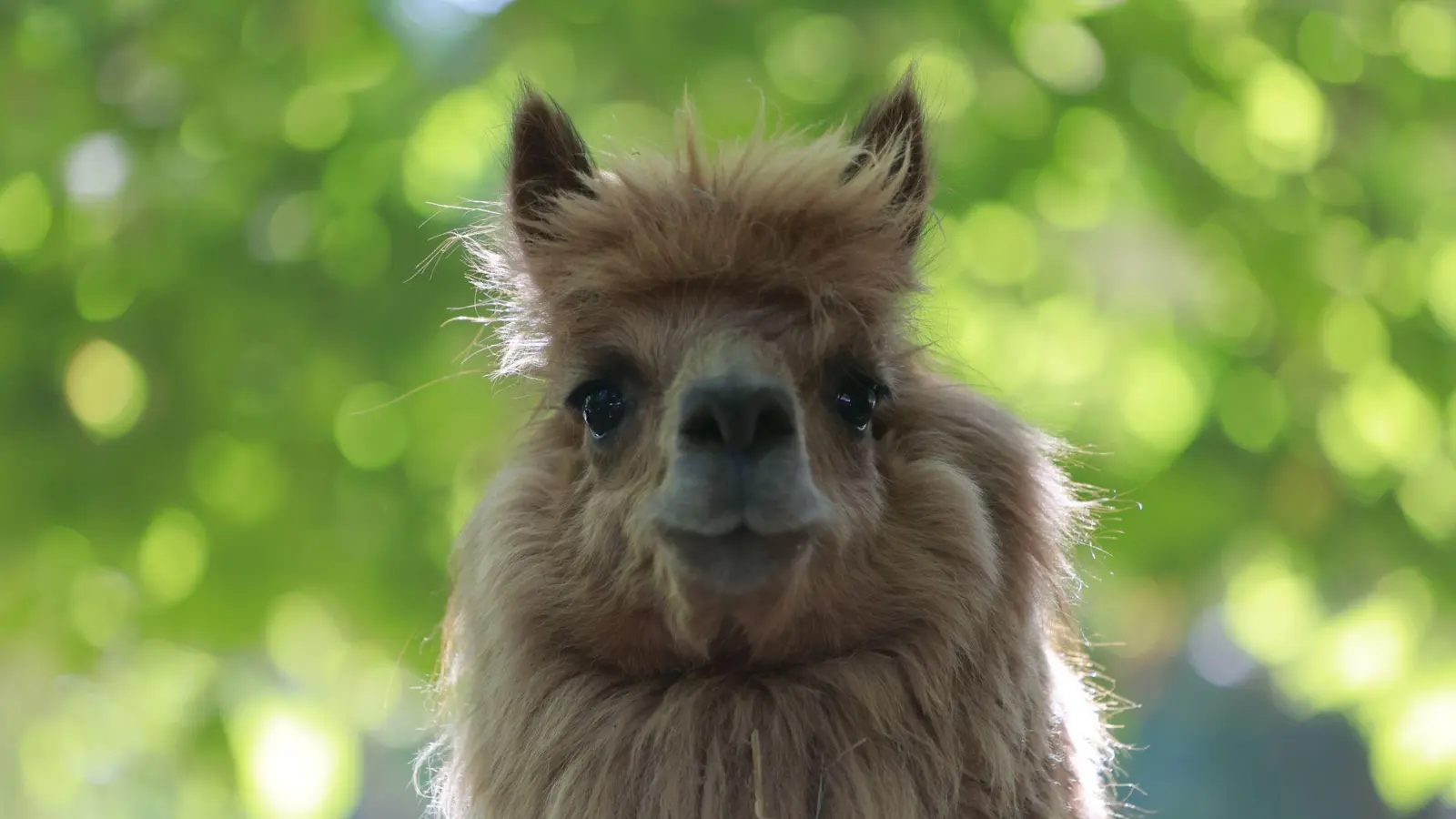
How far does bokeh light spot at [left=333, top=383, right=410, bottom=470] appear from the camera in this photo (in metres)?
4.35

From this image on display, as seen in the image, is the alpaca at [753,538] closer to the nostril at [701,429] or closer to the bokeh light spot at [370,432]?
the nostril at [701,429]

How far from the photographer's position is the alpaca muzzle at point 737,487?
1.76 m

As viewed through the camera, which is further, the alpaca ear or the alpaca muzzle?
the alpaca ear

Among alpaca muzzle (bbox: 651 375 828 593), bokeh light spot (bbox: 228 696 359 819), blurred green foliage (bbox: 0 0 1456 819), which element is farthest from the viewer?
blurred green foliage (bbox: 0 0 1456 819)

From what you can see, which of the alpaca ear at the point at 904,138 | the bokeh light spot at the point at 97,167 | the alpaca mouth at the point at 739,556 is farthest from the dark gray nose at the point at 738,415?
the bokeh light spot at the point at 97,167

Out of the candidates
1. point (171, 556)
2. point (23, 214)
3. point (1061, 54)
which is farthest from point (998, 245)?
point (23, 214)

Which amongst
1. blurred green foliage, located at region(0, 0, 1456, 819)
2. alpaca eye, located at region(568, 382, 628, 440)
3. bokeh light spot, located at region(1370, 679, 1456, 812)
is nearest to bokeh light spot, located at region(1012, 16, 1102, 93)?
blurred green foliage, located at region(0, 0, 1456, 819)

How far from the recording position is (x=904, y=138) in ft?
7.54

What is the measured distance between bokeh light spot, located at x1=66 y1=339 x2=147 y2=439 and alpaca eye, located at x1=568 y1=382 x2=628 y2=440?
105 inches

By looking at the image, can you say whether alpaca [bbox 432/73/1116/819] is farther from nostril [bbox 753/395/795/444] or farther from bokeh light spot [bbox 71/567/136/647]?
bokeh light spot [bbox 71/567/136/647]

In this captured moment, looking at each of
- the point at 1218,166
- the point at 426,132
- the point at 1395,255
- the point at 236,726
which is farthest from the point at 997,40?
the point at 236,726

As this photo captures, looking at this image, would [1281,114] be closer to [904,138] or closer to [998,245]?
[998,245]

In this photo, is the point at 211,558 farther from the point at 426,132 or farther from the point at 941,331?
the point at 941,331

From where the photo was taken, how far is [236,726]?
161 inches
